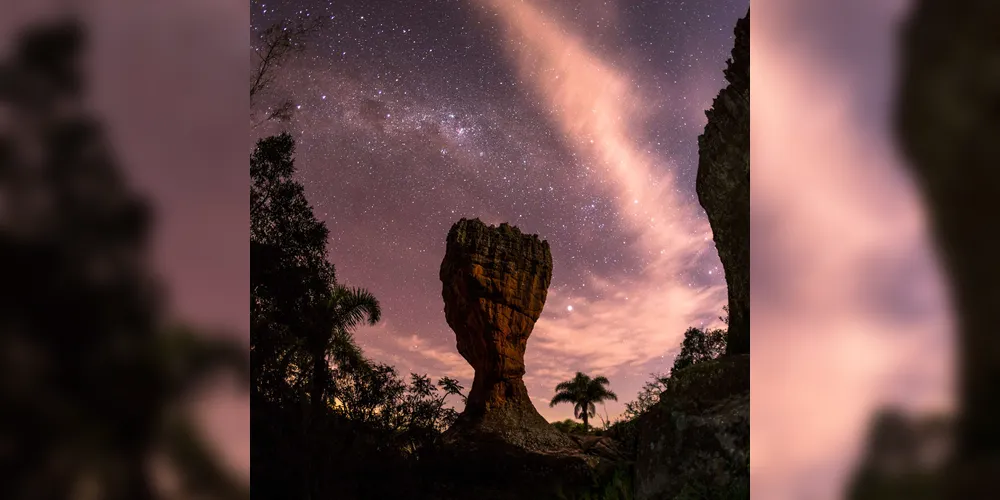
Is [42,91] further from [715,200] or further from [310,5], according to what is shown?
[310,5]

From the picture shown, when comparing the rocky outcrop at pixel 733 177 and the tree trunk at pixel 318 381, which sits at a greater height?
the rocky outcrop at pixel 733 177

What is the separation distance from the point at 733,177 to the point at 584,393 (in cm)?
1777

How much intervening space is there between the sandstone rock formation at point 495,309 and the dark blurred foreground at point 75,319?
1554cm

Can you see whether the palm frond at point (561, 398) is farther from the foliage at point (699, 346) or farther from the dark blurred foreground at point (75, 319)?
the dark blurred foreground at point (75, 319)

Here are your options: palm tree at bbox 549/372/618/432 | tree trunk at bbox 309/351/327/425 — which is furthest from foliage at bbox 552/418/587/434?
tree trunk at bbox 309/351/327/425

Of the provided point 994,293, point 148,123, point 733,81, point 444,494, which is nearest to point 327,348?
point 444,494

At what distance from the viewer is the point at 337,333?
7828 millimetres

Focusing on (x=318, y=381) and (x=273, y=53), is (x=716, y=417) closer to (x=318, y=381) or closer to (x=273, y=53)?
(x=318, y=381)

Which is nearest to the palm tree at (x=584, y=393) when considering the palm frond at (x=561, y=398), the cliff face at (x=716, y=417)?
the palm frond at (x=561, y=398)

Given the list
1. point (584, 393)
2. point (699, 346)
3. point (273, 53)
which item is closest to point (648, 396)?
point (699, 346)

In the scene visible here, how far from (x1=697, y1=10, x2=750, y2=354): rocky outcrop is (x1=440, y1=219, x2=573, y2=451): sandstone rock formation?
36.5 feet

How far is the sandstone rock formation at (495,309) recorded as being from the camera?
1656 cm

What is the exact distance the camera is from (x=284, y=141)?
755 cm

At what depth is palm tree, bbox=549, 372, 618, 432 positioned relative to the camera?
866 inches
